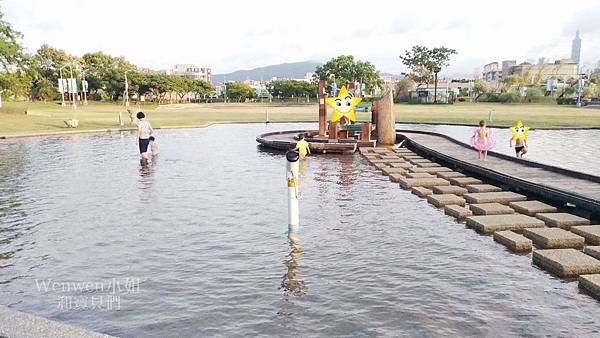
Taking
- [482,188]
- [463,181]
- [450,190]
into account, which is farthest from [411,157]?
[450,190]

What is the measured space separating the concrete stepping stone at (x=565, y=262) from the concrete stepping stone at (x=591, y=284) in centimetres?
33

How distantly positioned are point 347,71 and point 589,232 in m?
81.7

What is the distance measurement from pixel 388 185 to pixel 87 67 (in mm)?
92625

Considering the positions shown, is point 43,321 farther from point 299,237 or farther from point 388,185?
point 388,185

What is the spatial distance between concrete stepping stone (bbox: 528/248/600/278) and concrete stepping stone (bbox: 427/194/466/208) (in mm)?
3517

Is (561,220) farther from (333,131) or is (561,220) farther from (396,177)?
(333,131)

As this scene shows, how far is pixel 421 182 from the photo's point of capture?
520 inches

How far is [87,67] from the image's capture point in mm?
91625

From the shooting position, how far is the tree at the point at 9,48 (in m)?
→ 46.2

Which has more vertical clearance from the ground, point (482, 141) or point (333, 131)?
point (333, 131)

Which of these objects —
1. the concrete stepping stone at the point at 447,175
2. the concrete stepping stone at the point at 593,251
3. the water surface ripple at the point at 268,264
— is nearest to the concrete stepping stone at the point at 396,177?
the water surface ripple at the point at 268,264

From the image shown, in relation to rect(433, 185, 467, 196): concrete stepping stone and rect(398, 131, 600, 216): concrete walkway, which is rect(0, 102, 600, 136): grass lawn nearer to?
rect(398, 131, 600, 216): concrete walkway

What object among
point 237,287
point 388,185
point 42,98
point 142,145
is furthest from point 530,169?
point 42,98

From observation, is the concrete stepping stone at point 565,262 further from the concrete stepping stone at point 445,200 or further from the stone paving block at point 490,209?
the concrete stepping stone at point 445,200
